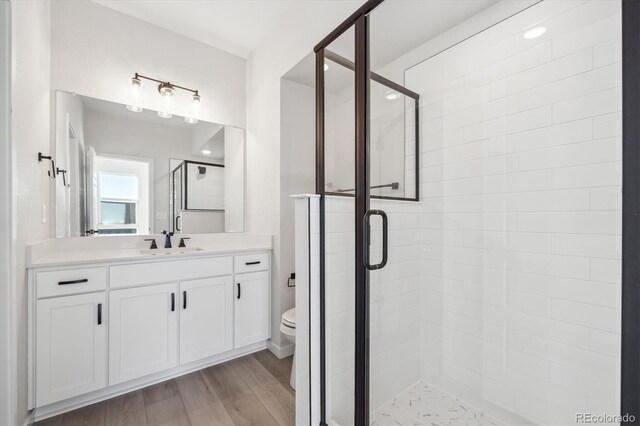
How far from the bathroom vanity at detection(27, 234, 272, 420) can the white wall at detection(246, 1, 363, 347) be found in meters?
0.16

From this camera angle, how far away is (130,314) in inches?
69.2

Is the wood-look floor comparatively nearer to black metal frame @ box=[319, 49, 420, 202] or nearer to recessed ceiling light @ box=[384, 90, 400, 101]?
black metal frame @ box=[319, 49, 420, 202]

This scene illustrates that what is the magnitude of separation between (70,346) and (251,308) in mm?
1104

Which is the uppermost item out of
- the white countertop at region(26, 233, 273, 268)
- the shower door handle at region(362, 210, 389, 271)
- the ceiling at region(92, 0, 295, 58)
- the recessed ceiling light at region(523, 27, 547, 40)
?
the ceiling at region(92, 0, 295, 58)

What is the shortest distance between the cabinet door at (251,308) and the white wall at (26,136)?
45.6 inches

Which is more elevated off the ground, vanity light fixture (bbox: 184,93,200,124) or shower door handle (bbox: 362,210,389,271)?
vanity light fixture (bbox: 184,93,200,124)

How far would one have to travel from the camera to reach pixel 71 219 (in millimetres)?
2021

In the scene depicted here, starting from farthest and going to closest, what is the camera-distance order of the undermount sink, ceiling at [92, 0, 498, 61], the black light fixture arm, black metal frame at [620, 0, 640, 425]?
the black light fixture arm, the undermount sink, ceiling at [92, 0, 498, 61], black metal frame at [620, 0, 640, 425]

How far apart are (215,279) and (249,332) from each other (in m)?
0.53

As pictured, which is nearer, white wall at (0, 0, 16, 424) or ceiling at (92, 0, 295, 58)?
white wall at (0, 0, 16, 424)

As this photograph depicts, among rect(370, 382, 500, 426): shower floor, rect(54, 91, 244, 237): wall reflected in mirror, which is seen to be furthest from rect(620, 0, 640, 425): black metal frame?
rect(54, 91, 244, 237): wall reflected in mirror

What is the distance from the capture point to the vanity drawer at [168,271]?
5.69ft

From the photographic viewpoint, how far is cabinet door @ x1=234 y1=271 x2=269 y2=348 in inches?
86.6

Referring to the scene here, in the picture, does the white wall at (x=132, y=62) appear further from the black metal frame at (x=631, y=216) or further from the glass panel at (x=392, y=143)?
the black metal frame at (x=631, y=216)
